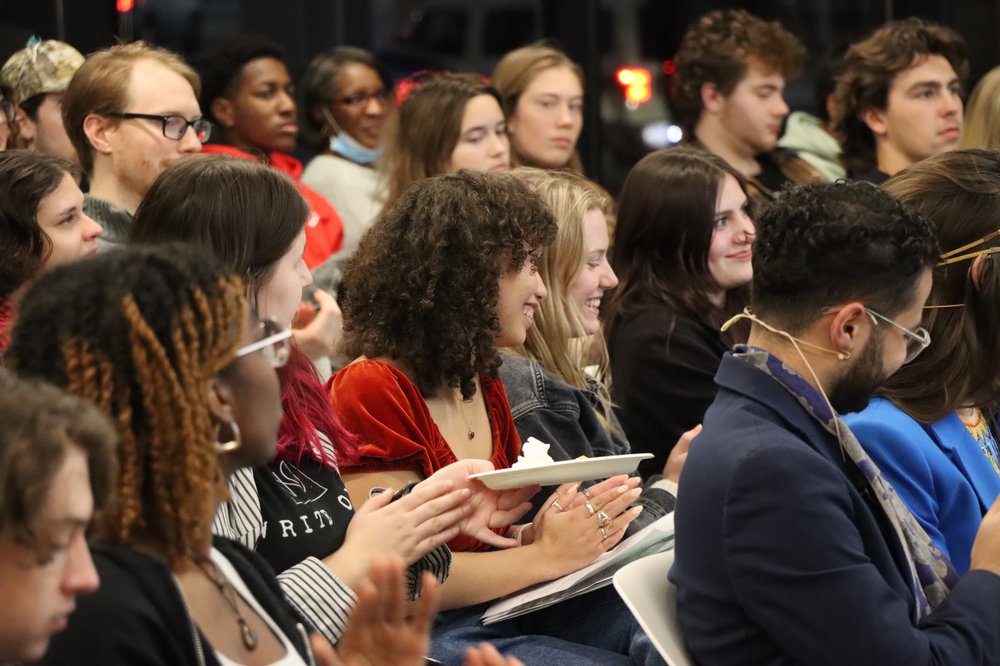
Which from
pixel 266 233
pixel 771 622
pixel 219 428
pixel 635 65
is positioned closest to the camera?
pixel 219 428

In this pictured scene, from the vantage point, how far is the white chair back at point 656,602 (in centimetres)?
219

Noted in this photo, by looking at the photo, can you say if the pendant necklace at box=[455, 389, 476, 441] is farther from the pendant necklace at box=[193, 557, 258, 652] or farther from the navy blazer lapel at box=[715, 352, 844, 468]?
the pendant necklace at box=[193, 557, 258, 652]

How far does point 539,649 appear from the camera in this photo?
257cm

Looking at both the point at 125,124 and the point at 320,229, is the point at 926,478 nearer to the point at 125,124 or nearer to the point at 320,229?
the point at 125,124

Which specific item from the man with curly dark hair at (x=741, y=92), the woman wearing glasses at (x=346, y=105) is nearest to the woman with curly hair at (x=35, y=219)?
the woman wearing glasses at (x=346, y=105)

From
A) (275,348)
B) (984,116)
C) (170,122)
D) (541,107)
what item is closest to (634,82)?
(541,107)

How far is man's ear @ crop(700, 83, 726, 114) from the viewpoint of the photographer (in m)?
5.26

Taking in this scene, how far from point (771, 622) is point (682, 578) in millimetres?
188

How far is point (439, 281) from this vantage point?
2.82 metres

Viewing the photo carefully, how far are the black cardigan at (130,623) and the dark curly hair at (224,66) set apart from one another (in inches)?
154

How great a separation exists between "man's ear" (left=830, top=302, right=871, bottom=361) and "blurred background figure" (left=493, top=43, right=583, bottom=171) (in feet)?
9.79

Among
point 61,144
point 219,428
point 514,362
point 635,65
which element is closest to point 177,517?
point 219,428

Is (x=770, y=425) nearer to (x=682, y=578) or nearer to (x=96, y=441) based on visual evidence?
(x=682, y=578)

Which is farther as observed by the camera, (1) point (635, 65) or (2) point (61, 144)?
(1) point (635, 65)
